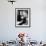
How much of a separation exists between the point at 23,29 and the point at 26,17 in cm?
49

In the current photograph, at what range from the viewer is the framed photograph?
5258 millimetres

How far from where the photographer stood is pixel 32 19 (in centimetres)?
525

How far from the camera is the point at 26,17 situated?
526 centimetres

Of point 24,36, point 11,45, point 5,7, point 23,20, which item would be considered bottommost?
point 11,45

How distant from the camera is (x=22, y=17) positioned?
5.28 meters

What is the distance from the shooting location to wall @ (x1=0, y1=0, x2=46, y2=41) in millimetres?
5238

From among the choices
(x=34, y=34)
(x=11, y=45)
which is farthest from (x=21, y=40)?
(x=34, y=34)

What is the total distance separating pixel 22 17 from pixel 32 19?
40 centimetres

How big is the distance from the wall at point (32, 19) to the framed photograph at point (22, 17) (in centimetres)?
12

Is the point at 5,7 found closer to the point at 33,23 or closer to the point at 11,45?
the point at 33,23

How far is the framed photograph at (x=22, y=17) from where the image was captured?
207 inches

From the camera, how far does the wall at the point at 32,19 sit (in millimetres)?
5238

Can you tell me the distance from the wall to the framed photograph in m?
0.12

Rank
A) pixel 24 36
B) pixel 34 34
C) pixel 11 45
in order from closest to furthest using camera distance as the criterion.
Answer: pixel 24 36 → pixel 11 45 → pixel 34 34
